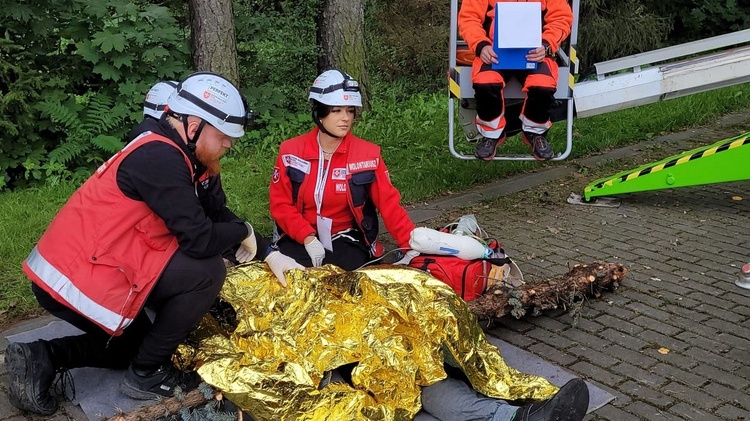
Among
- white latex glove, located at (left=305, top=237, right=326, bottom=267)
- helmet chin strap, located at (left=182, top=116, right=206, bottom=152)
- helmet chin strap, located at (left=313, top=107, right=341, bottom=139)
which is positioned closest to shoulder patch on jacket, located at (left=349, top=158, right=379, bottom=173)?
helmet chin strap, located at (left=313, top=107, right=341, bottom=139)

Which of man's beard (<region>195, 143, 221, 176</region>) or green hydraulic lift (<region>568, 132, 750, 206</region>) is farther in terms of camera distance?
green hydraulic lift (<region>568, 132, 750, 206</region>)

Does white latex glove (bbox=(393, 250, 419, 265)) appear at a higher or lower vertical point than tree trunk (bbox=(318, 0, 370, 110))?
lower

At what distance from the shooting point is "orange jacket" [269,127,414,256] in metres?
4.26

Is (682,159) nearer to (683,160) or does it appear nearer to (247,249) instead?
(683,160)

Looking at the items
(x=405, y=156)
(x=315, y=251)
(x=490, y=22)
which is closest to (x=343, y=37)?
(x=405, y=156)

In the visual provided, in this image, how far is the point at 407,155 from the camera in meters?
7.46

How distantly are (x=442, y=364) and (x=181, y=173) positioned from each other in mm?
1263

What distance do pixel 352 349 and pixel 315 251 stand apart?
3.64ft

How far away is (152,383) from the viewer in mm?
3271

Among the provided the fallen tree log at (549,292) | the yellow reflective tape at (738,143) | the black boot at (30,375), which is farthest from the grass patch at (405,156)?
the fallen tree log at (549,292)

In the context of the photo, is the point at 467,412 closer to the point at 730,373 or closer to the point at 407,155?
the point at 730,373

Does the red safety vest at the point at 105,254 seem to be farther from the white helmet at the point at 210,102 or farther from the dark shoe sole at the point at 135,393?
the dark shoe sole at the point at 135,393

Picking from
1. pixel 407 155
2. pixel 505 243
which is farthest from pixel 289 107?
pixel 505 243

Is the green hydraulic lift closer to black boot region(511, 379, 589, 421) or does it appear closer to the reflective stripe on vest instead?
black boot region(511, 379, 589, 421)
